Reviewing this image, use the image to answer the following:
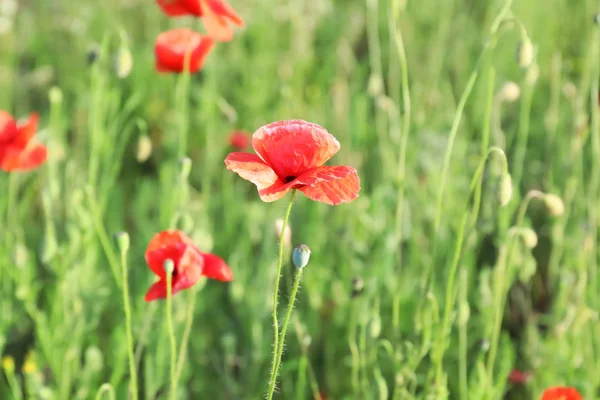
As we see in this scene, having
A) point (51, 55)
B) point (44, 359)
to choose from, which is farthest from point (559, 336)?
point (51, 55)

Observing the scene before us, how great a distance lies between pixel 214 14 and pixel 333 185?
0.73m

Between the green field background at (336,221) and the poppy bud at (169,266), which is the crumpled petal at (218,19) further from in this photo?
the poppy bud at (169,266)

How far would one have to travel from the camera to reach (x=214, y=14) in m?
1.73

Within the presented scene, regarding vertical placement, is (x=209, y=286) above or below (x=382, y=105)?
below

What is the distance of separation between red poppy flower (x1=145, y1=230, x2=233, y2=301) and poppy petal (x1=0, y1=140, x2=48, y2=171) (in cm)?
54

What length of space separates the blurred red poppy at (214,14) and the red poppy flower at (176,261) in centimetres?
54

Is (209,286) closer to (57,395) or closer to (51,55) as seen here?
(57,395)

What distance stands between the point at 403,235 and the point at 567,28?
194 cm

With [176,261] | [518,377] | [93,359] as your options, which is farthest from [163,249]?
[518,377]

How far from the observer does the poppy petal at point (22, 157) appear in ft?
5.66

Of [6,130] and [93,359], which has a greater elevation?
[6,130]

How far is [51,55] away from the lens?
12.6ft

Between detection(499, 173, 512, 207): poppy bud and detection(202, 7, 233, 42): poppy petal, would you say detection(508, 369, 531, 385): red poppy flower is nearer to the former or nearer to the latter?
Result: detection(499, 173, 512, 207): poppy bud

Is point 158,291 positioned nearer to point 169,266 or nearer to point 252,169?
point 169,266
